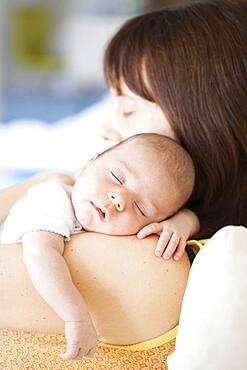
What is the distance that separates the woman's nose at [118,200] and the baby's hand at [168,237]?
2.0 inches

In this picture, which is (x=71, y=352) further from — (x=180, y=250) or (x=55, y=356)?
(x=180, y=250)

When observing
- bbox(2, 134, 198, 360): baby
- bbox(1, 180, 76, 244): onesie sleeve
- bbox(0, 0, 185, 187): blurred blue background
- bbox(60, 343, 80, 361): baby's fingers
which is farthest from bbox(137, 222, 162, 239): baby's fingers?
bbox(0, 0, 185, 187): blurred blue background

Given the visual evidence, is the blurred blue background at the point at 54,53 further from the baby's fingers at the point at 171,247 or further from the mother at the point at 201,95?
the baby's fingers at the point at 171,247

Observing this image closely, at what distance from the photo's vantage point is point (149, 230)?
4.48 feet

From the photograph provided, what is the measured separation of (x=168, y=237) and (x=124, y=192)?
0.35 ft

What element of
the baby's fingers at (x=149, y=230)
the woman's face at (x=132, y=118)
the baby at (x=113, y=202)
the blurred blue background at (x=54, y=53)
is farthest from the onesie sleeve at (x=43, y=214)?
the blurred blue background at (x=54, y=53)

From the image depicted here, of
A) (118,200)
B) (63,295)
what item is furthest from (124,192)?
(63,295)

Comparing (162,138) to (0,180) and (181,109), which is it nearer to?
(181,109)

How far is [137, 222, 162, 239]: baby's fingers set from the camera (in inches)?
53.3

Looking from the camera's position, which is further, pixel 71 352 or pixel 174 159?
pixel 174 159

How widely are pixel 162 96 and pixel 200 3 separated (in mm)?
239

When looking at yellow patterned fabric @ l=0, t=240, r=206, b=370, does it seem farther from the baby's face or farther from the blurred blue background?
the blurred blue background

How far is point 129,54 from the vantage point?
1.68m

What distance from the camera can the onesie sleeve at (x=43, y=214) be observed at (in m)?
1.33
